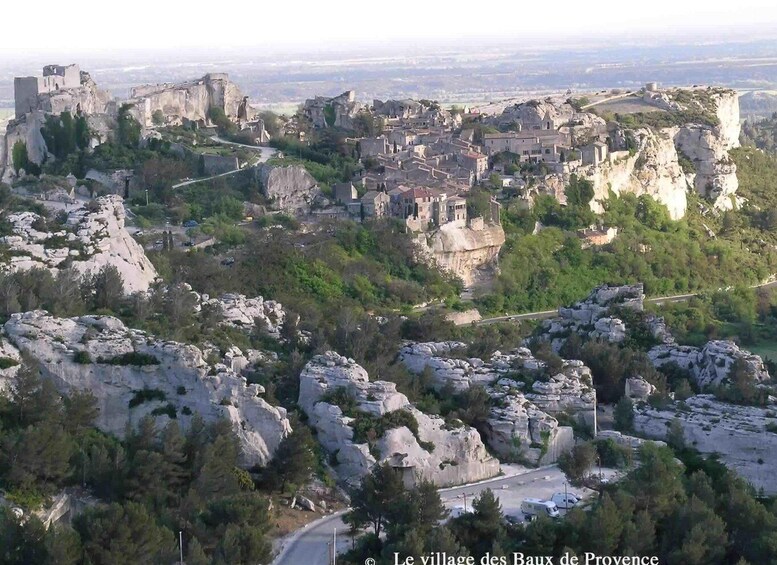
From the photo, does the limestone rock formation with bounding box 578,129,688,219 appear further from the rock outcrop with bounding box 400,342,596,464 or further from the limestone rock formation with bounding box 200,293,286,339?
the rock outcrop with bounding box 400,342,596,464

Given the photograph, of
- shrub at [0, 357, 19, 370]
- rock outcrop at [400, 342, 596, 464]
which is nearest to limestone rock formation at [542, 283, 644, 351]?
rock outcrop at [400, 342, 596, 464]

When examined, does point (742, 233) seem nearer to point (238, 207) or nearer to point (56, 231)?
point (238, 207)

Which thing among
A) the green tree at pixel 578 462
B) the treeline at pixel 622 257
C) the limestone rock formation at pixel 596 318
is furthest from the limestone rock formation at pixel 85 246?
the treeline at pixel 622 257

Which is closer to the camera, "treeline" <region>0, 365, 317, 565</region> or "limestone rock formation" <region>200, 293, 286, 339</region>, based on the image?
"treeline" <region>0, 365, 317, 565</region>

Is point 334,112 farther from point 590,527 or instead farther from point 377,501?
point 590,527

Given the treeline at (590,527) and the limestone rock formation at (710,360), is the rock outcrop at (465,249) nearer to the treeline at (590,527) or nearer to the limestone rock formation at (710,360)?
the limestone rock formation at (710,360)

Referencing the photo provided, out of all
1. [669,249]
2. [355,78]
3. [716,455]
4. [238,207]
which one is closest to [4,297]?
[716,455]
